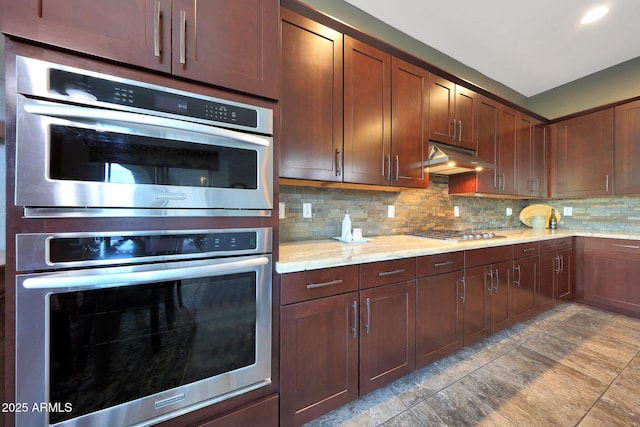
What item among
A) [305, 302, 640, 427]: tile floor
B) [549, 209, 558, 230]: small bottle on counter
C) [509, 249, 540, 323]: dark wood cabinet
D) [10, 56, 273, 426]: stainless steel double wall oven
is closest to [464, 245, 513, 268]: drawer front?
[509, 249, 540, 323]: dark wood cabinet

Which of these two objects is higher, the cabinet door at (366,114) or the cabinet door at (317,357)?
the cabinet door at (366,114)

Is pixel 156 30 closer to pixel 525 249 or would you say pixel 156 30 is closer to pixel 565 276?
pixel 525 249

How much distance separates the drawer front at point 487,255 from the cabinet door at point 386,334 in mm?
638

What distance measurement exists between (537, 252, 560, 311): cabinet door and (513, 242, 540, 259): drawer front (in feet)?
0.55

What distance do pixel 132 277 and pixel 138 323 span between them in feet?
0.63

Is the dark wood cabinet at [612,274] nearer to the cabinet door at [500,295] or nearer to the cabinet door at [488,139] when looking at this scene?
the cabinet door at [488,139]

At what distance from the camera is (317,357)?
4.07 feet

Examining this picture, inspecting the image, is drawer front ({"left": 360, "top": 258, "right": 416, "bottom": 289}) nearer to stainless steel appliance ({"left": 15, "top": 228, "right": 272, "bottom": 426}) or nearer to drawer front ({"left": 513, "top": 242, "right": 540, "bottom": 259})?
stainless steel appliance ({"left": 15, "top": 228, "right": 272, "bottom": 426})

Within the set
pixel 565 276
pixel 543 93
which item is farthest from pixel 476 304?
pixel 543 93

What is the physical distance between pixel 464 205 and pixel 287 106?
2552 millimetres

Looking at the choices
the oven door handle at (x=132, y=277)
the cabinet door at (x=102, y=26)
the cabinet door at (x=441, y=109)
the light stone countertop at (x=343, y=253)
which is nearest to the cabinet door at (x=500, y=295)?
the light stone countertop at (x=343, y=253)

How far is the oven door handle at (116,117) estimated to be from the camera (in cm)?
74

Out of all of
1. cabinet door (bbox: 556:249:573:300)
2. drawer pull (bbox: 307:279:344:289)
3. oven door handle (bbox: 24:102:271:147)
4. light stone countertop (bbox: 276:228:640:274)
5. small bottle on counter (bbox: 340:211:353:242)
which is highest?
oven door handle (bbox: 24:102:271:147)

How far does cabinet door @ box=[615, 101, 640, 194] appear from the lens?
2.61 metres
